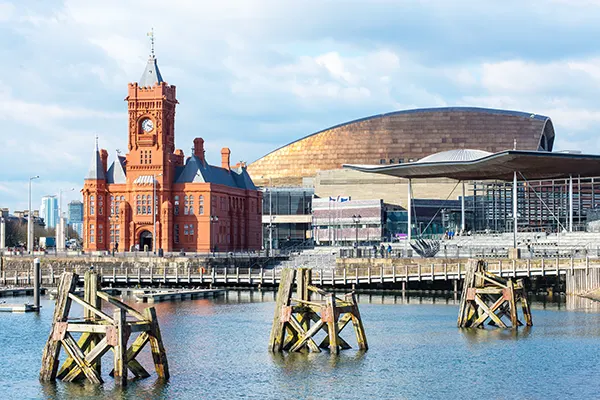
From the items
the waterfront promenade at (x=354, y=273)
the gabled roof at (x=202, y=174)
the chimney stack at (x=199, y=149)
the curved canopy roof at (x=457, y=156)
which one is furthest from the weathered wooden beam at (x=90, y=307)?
the chimney stack at (x=199, y=149)

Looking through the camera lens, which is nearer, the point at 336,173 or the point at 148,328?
the point at 148,328

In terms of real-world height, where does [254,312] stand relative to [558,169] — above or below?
below

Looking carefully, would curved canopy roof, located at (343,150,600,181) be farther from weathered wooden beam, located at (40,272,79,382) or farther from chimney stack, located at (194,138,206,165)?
weathered wooden beam, located at (40,272,79,382)

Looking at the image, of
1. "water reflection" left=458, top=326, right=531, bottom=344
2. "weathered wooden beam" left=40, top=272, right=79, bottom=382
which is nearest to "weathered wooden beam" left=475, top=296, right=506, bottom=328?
"water reflection" left=458, top=326, right=531, bottom=344

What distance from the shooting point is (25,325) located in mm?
62125

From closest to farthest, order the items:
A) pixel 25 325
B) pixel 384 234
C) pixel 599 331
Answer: pixel 599 331, pixel 25 325, pixel 384 234

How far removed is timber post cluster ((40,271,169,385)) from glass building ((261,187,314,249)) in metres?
115

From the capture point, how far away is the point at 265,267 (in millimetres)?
106750

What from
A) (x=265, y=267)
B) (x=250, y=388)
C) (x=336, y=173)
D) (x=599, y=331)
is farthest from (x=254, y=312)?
(x=336, y=173)

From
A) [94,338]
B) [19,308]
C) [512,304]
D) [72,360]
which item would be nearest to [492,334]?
[512,304]

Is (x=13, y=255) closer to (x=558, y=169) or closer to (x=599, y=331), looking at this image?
(x=558, y=169)

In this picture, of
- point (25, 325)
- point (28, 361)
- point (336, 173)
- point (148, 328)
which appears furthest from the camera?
point (336, 173)

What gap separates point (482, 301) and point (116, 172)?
215 ft

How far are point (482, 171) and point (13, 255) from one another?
48276mm
